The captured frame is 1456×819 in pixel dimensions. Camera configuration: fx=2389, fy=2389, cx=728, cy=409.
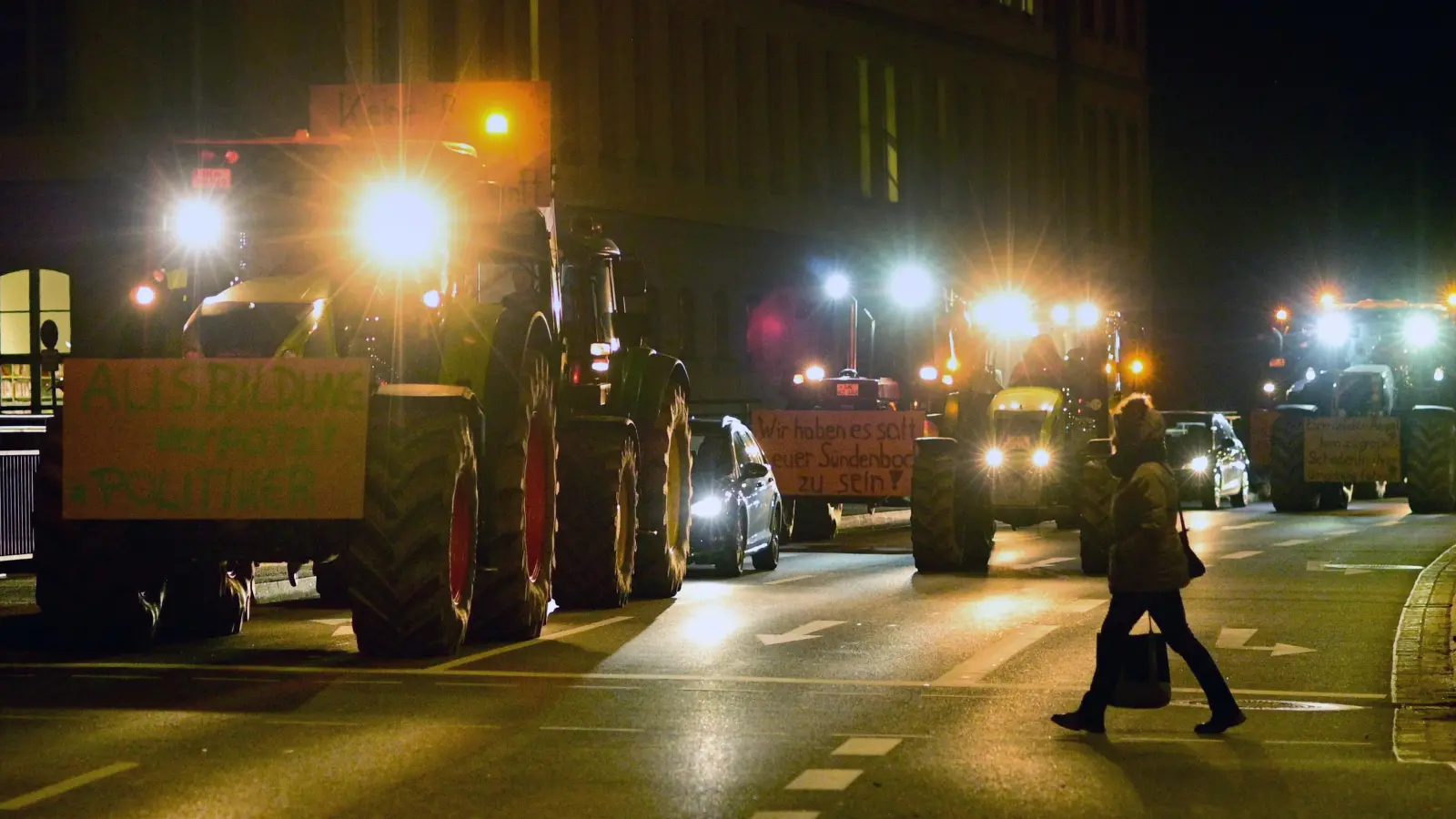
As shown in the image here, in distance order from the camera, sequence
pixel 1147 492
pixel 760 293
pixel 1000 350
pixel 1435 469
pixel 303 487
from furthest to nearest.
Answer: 1. pixel 760 293
2. pixel 1435 469
3. pixel 1000 350
4. pixel 303 487
5. pixel 1147 492

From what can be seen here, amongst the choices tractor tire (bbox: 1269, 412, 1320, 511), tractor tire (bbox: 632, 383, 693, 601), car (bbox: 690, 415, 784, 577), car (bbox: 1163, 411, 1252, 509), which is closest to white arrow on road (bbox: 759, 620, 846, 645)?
tractor tire (bbox: 632, 383, 693, 601)

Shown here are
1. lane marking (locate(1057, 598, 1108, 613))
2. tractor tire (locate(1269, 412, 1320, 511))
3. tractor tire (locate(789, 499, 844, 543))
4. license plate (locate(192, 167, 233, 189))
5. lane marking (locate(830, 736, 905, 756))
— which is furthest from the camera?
tractor tire (locate(1269, 412, 1320, 511))

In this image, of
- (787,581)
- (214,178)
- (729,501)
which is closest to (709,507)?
(729,501)

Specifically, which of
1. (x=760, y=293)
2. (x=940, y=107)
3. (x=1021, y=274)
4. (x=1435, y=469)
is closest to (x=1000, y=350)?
(x=1435, y=469)

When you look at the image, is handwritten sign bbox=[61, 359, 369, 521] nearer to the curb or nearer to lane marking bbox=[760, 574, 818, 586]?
the curb

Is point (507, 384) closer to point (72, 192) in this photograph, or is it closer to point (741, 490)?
point (741, 490)

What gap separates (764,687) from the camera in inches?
540

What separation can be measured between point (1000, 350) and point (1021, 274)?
4471 cm

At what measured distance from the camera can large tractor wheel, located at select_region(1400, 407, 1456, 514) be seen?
38.8 metres

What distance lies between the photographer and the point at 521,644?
16203mm

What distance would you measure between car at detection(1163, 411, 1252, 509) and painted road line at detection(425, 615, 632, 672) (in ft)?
76.5

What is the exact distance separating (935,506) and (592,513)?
19.9ft

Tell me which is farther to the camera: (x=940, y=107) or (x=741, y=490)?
(x=940, y=107)

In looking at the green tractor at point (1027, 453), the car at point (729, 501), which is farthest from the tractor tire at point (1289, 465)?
the car at point (729, 501)
